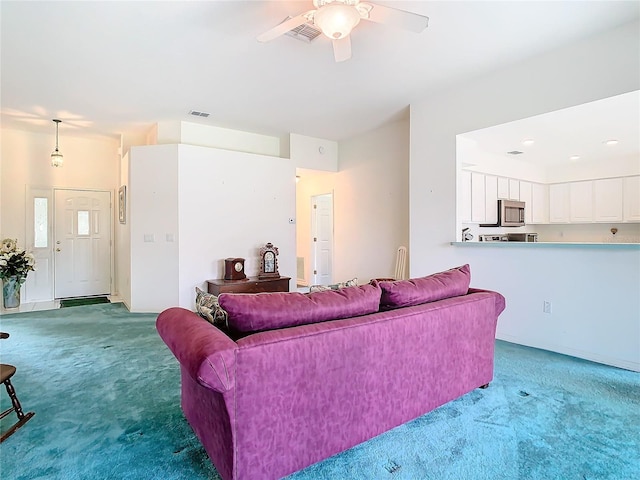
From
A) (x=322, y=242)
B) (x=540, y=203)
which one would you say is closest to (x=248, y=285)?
(x=322, y=242)

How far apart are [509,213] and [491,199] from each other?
1.25 feet

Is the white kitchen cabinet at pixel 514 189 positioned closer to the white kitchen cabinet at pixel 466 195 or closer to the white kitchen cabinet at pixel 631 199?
the white kitchen cabinet at pixel 466 195

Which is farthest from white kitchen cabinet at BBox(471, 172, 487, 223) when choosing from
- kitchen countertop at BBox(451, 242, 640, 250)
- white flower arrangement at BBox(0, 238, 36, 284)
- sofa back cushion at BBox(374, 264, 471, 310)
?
white flower arrangement at BBox(0, 238, 36, 284)

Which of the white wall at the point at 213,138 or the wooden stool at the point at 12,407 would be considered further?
the white wall at the point at 213,138

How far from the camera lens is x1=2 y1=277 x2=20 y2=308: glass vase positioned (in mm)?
5160

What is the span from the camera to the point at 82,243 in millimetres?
6207

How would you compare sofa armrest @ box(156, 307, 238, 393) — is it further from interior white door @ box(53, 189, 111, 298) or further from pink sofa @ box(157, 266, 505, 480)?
interior white door @ box(53, 189, 111, 298)

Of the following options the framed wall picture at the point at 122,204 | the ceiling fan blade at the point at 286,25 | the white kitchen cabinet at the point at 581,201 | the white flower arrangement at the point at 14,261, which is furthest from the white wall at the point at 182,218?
the white kitchen cabinet at the point at 581,201

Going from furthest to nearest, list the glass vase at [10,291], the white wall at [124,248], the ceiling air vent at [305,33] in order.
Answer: the white wall at [124,248], the glass vase at [10,291], the ceiling air vent at [305,33]

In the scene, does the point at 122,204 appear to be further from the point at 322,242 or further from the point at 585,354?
the point at 585,354

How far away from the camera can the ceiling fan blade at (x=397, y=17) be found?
2.20 m

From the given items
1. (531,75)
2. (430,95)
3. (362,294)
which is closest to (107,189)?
(430,95)

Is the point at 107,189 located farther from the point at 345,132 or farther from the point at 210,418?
the point at 210,418

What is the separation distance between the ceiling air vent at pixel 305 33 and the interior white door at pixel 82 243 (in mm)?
5044
